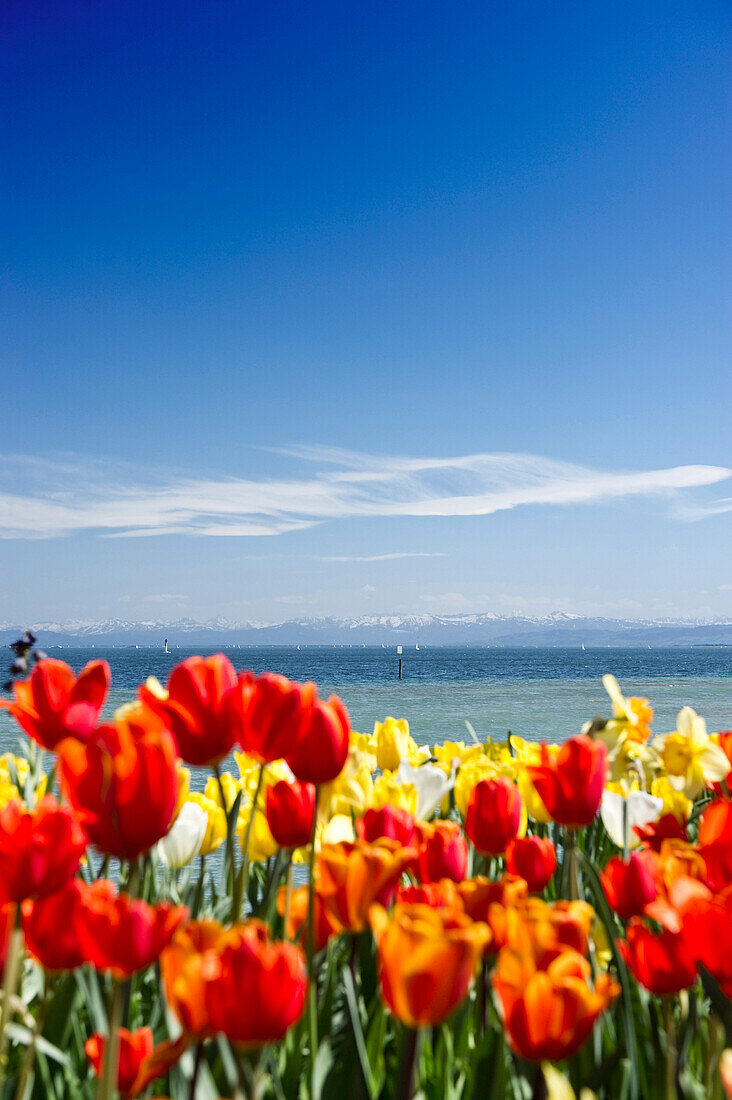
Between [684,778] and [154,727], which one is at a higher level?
[154,727]

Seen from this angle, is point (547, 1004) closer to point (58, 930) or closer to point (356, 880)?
point (356, 880)

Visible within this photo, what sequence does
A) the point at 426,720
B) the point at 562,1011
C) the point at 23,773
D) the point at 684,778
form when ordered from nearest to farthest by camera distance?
the point at 562,1011
the point at 684,778
the point at 23,773
the point at 426,720

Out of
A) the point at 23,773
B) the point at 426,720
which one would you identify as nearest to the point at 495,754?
the point at 23,773

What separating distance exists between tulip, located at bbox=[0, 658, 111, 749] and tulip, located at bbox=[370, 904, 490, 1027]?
27.1 inches

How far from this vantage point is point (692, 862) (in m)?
1.12

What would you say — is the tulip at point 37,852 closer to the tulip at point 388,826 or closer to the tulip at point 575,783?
the tulip at point 388,826

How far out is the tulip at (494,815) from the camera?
1.49 m

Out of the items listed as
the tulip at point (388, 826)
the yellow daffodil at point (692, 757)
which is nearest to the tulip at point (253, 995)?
the tulip at point (388, 826)

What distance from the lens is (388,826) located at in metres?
1.31

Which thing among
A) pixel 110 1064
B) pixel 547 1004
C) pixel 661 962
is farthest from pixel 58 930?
pixel 661 962

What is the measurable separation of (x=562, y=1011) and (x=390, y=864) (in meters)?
0.27

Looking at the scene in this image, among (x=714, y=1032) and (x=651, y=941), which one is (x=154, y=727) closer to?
(x=651, y=941)

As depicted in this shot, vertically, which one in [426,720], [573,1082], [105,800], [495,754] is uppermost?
[105,800]

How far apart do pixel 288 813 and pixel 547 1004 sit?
2.29 feet
